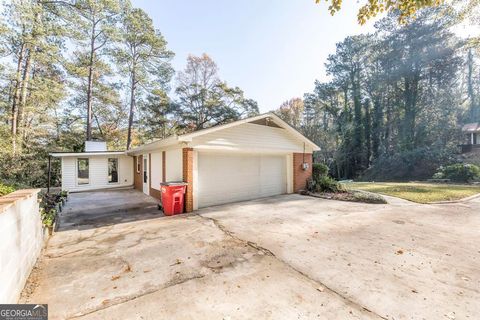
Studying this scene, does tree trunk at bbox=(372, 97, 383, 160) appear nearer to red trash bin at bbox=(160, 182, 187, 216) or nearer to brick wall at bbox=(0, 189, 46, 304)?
red trash bin at bbox=(160, 182, 187, 216)

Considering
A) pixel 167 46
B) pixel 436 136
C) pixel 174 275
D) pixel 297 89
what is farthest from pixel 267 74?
pixel 174 275

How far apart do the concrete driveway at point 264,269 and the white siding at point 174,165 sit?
2180mm

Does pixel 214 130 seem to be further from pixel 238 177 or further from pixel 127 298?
pixel 127 298

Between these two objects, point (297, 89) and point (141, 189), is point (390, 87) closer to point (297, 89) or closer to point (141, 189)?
point (297, 89)

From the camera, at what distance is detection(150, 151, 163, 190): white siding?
31.6 ft

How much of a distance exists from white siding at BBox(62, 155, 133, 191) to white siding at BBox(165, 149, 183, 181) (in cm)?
729

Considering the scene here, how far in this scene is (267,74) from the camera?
2020 centimetres

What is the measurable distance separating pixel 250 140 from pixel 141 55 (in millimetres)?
16095

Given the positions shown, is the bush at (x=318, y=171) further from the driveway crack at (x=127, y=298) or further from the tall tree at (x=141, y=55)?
the tall tree at (x=141, y=55)

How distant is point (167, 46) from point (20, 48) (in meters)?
10.1

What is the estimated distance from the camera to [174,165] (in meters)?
8.23

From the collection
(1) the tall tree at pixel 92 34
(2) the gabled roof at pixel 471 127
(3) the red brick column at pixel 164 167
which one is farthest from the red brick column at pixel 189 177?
(2) the gabled roof at pixel 471 127

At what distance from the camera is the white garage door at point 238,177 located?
8016 millimetres

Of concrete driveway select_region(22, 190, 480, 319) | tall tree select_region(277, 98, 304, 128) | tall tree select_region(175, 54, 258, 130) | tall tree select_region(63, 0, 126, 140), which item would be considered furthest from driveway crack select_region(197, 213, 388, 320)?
tall tree select_region(277, 98, 304, 128)
